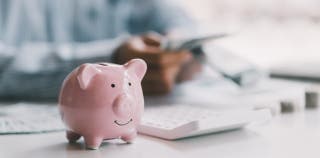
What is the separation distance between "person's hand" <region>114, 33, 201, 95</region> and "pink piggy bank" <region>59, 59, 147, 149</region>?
0.36m

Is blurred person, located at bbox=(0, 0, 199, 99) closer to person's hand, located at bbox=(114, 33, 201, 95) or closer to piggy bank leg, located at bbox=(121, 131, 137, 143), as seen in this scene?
person's hand, located at bbox=(114, 33, 201, 95)

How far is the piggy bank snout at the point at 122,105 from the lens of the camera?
471 mm

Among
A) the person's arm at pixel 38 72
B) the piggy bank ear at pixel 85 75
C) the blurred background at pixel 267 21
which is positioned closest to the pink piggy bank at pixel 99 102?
the piggy bank ear at pixel 85 75

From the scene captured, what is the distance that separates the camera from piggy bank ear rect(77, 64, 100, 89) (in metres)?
0.47

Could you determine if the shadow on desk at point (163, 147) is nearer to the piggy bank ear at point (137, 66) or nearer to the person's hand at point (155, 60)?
the piggy bank ear at point (137, 66)

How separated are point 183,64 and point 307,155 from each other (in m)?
0.46

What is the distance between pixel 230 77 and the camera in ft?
2.67

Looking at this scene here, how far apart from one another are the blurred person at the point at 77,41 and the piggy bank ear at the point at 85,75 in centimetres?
37

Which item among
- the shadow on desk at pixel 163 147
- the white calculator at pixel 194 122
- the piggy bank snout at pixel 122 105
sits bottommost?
the shadow on desk at pixel 163 147

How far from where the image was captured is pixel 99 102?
470 millimetres

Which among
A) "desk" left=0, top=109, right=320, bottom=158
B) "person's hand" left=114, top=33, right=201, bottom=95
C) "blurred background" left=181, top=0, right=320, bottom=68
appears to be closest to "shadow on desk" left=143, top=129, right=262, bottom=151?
"desk" left=0, top=109, right=320, bottom=158

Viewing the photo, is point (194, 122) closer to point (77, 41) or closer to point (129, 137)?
point (129, 137)

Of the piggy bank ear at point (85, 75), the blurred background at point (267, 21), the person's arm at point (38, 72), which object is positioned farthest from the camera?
the blurred background at point (267, 21)

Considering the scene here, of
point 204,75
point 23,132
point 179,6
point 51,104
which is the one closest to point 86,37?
point 179,6
